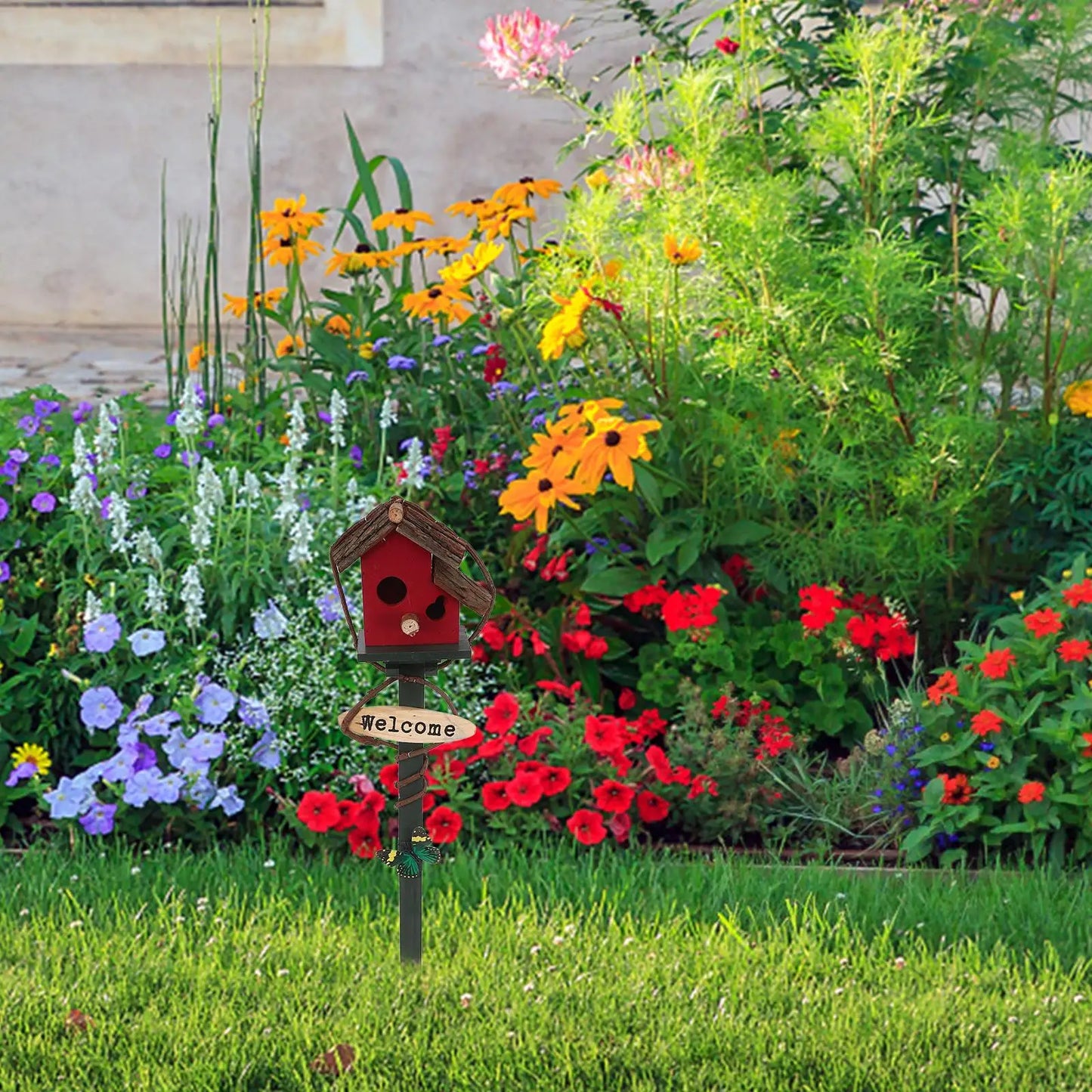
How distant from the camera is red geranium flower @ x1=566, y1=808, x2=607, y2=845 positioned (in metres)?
3.18

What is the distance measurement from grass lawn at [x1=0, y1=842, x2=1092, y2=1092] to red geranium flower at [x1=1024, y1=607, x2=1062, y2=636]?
0.50 metres

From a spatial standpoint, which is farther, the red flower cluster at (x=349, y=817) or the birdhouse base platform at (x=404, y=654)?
the red flower cluster at (x=349, y=817)

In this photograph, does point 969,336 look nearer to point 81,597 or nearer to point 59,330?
point 81,597

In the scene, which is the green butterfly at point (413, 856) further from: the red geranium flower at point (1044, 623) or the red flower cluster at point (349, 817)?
the red geranium flower at point (1044, 623)

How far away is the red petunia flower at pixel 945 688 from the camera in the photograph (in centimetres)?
325

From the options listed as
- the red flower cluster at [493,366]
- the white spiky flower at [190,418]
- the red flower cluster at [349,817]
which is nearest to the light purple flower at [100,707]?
the red flower cluster at [349,817]

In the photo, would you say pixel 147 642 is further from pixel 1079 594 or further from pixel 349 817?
pixel 1079 594

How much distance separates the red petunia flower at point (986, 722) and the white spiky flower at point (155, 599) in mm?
1741

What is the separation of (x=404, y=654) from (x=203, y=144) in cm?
782

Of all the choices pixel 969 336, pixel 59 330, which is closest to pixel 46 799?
pixel 969 336

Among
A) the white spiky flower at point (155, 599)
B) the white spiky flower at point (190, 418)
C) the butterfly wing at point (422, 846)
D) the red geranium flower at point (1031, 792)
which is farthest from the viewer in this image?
the white spiky flower at point (190, 418)

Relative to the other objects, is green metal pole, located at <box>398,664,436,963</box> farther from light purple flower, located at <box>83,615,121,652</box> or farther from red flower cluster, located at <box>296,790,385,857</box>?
light purple flower, located at <box>83,615,121,652</box>

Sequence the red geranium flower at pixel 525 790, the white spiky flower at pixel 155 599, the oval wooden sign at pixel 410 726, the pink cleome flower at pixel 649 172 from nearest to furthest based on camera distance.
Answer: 1. the oval wooden sign at pixel 410 726
2. the red geranium flower at pixel 525 790
3. the white spiky flower at pixel 155 599
4. the pink cleome flower at pixel 649 172

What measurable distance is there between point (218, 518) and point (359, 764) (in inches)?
26.6
